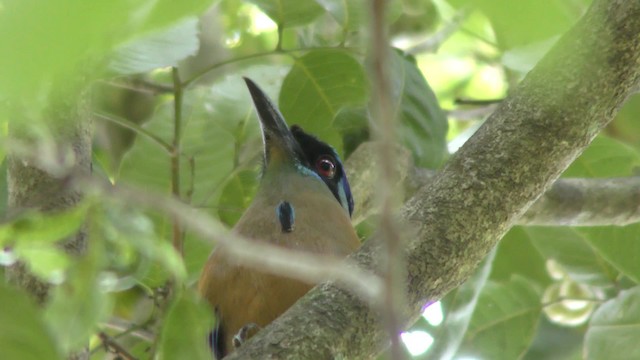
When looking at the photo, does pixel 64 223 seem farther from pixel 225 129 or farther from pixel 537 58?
pixel 225 129

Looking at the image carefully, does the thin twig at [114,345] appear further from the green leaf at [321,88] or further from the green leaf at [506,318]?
the green leaf at [506,318]

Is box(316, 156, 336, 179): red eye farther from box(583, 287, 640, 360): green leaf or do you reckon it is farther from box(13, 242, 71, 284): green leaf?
box(13, 242, 71, 284): green leaf

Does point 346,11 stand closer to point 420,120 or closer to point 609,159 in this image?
point 420,120

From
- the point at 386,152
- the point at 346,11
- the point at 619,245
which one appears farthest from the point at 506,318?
the point at 386,152

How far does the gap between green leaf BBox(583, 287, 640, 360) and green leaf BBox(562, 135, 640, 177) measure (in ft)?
1.68

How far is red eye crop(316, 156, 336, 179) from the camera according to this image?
421 centimetres

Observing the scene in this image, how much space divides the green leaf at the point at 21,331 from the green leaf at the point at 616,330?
222cm

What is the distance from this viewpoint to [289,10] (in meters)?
3.43

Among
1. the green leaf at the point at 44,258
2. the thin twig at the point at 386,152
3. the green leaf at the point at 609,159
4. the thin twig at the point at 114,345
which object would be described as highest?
the green leaf at the point at 609,159

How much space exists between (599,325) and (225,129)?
1.56 meters

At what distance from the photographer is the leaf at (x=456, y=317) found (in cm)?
316

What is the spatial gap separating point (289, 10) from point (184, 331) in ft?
5.50

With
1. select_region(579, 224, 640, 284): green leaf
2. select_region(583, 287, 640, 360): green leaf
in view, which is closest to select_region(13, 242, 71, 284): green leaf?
select_region(583, 287, 640, 360): green leaf

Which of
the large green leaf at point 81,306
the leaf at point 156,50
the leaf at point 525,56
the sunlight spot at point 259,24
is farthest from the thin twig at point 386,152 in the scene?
the sunlight spot at point 259,24
